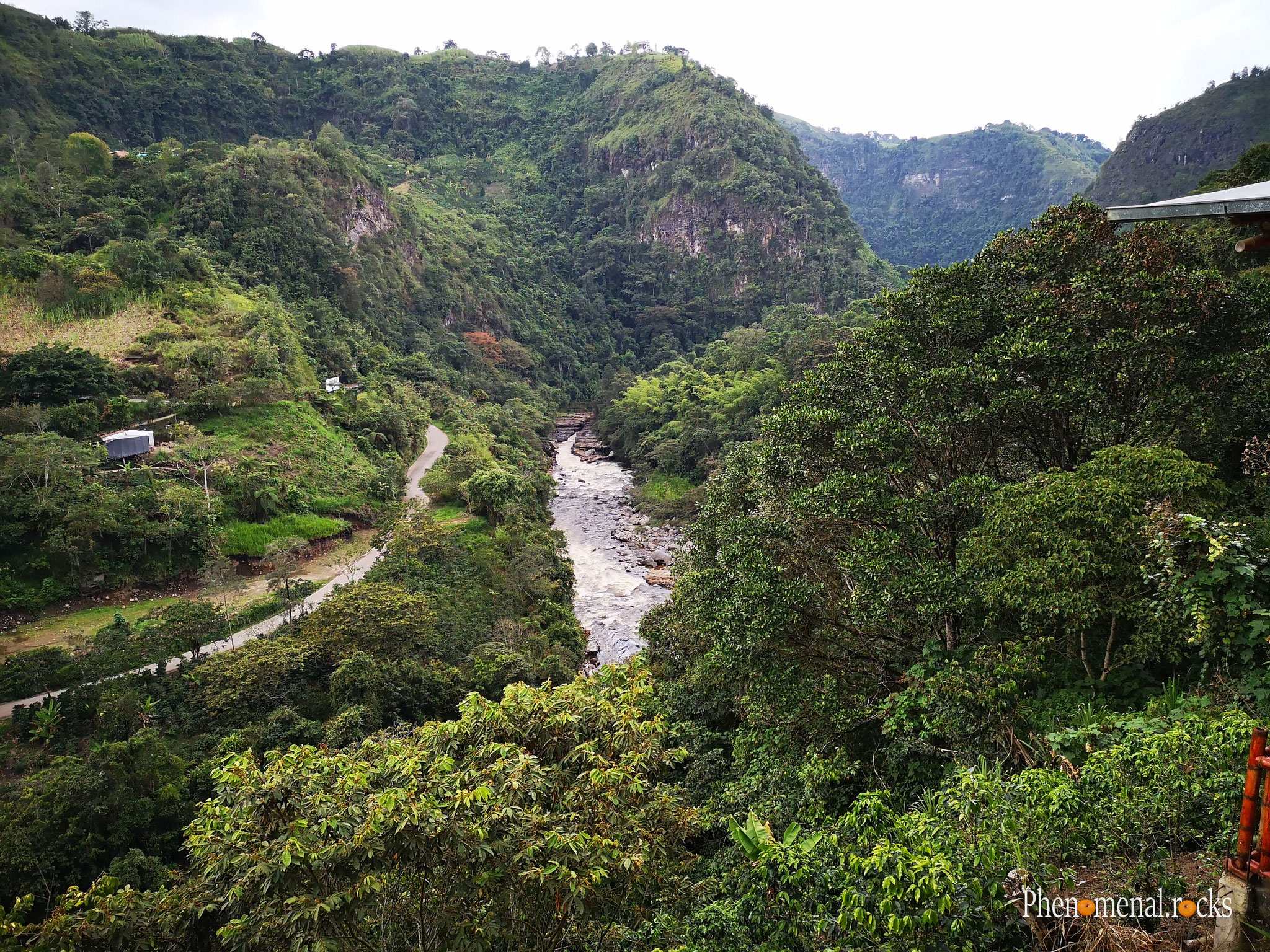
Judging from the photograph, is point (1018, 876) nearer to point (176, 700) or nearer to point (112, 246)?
point (176, 700)

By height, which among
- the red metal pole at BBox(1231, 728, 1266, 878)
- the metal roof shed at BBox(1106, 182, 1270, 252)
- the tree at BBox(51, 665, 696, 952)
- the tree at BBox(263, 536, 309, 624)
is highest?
the metal roof shed at BBox(1106, 182, 1270, 252)

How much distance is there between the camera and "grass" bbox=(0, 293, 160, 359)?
101 feet

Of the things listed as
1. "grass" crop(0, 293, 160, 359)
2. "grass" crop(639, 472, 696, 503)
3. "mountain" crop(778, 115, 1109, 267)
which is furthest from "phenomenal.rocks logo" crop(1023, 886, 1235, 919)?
"mountain" crop(778, 115, 1109, 267)

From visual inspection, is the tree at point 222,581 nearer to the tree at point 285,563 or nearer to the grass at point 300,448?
the tree at point 285,563

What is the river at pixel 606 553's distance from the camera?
2920cm

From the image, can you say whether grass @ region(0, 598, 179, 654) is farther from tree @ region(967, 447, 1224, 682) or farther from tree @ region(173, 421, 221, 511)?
tree @ region(967, 447, 1224, 682)

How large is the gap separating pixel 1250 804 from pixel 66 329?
43.4 meters

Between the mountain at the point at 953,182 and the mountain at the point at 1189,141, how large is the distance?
31.4m

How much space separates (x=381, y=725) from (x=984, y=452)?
Answer: 53.4ft

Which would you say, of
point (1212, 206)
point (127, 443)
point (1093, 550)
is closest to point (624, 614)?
point (127, 443)

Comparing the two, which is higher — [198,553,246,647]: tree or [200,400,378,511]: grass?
[200,400,378,511]: grass

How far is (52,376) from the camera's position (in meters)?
27.5

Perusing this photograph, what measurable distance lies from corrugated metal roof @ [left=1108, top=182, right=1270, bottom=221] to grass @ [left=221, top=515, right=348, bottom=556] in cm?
2883

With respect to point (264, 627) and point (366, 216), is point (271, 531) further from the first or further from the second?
point (366, 216)
